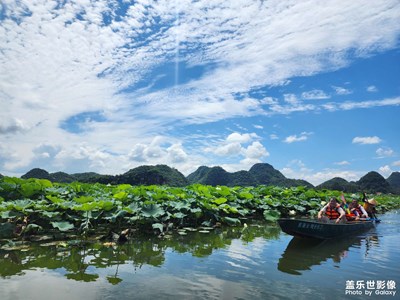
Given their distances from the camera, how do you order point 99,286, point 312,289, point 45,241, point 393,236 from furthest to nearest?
point 393,236
point 45,241
point 312,289
point 99,286

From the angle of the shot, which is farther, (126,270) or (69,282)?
(126,270)

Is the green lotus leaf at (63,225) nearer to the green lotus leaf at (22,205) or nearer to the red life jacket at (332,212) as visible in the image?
the green lotus leaf at (22,205)

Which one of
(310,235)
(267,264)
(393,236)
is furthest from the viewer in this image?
(393,236)

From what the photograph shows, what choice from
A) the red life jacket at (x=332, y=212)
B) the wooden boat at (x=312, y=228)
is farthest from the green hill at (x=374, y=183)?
the wooden boat at (x=312, y=228)

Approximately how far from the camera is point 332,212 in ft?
35.1

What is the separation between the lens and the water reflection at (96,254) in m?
5.04

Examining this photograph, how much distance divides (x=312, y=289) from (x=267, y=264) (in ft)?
4.55

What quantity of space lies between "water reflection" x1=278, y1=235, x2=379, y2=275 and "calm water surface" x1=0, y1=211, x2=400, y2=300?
0.03 m

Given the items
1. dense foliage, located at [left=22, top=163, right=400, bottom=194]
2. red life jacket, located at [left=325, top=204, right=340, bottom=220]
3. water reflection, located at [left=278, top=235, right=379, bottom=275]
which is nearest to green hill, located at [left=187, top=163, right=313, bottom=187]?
dense foliage, located at [left=22, top=163, right=400, bottom=194]

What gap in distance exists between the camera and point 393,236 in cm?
1110

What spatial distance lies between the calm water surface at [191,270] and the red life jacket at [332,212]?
2.30 m

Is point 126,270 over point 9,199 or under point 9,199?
under

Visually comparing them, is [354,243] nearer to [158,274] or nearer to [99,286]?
[158,274]

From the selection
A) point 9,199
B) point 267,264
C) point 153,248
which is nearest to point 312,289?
point 267,264
